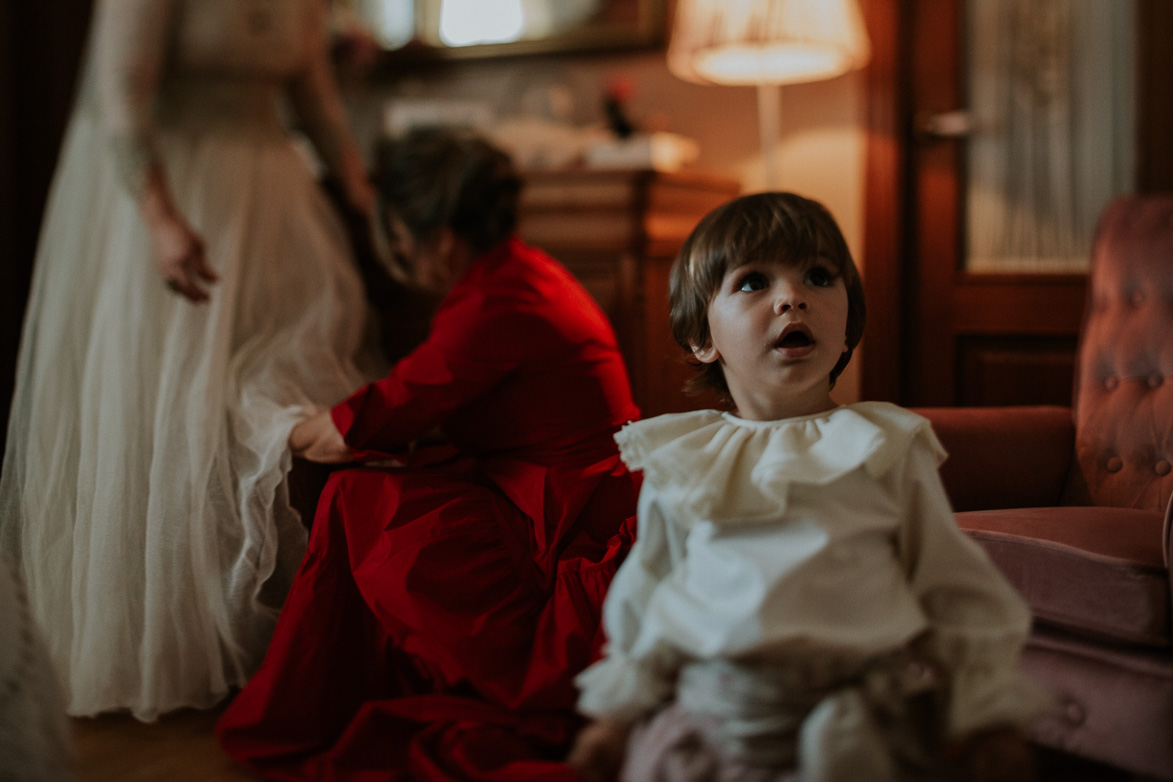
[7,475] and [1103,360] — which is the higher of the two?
[1103,360]

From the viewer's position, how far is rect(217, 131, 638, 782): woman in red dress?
1407 millimetres

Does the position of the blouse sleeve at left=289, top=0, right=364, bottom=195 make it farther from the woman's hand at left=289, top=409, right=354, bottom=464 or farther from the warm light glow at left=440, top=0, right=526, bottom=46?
the woman's hand at left=289, top=409, right=354, bottom=464

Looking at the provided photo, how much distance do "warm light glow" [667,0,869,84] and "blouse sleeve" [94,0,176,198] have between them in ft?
3.73

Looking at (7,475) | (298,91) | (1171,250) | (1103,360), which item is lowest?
(7,475)

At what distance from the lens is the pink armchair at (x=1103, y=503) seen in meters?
1.29

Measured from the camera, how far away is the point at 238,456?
1.67 metres

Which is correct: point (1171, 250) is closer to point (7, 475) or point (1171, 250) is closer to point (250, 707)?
point (250, 707)

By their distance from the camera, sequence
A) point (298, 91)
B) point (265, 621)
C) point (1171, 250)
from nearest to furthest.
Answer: point (265, 621) → point (1171, 250) → point (298, 91)

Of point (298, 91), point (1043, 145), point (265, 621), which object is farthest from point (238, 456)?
point (1043, 145)

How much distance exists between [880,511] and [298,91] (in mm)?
1743

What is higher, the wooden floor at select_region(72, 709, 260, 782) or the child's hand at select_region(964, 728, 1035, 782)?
the child's hand at select_region(964, 728, 1035, 782)

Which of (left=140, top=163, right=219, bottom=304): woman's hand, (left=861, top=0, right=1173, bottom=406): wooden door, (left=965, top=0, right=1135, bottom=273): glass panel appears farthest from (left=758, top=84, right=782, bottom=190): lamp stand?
(left=140, top=163, right=219, bottom=304): woman's hand

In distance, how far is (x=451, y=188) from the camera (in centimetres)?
171

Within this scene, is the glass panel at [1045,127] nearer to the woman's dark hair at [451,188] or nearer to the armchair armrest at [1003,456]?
the armchair armrest at [1003,456]
